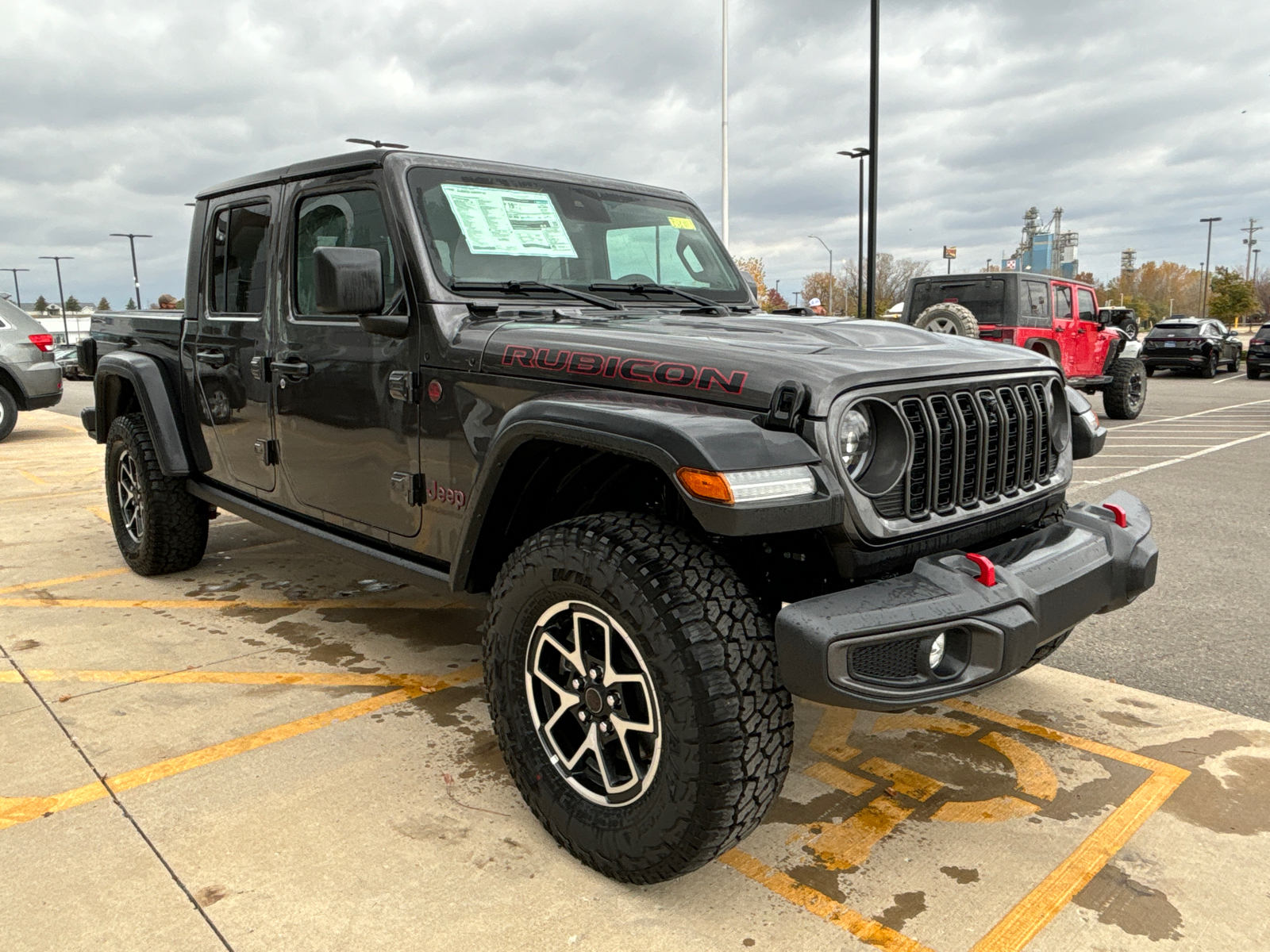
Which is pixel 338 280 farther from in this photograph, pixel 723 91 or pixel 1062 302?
pixel 723 91

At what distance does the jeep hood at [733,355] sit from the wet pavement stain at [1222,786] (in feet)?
4.34

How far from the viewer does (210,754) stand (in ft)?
9.96

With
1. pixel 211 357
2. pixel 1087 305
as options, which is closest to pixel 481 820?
pixel 211 357

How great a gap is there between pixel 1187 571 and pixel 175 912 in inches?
203

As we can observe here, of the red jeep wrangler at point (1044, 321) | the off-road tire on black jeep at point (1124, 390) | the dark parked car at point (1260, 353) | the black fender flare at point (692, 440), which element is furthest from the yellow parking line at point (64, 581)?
the dark parked car at point (1260, 353)

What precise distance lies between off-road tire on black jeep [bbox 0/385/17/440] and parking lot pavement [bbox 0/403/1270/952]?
9.11 metres

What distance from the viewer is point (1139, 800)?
2.76 meters

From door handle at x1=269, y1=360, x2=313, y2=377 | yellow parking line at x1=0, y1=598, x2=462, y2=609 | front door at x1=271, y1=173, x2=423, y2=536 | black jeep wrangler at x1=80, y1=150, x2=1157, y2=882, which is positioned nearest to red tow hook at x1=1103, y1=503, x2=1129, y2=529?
black jeep wrangler at x1=80, y1=150, x2=1157, y2=882

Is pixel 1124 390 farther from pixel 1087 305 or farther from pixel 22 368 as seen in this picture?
pixel 22 368

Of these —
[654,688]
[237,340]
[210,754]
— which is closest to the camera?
[654,688]

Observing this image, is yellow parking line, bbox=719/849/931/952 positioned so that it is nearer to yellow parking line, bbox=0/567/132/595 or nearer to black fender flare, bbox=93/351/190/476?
black fender flare, bbox=93/351/190/476

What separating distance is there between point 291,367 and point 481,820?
191 cm

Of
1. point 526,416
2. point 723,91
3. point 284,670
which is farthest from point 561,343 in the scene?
point 723,91


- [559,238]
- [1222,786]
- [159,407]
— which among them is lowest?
[1222,786]
